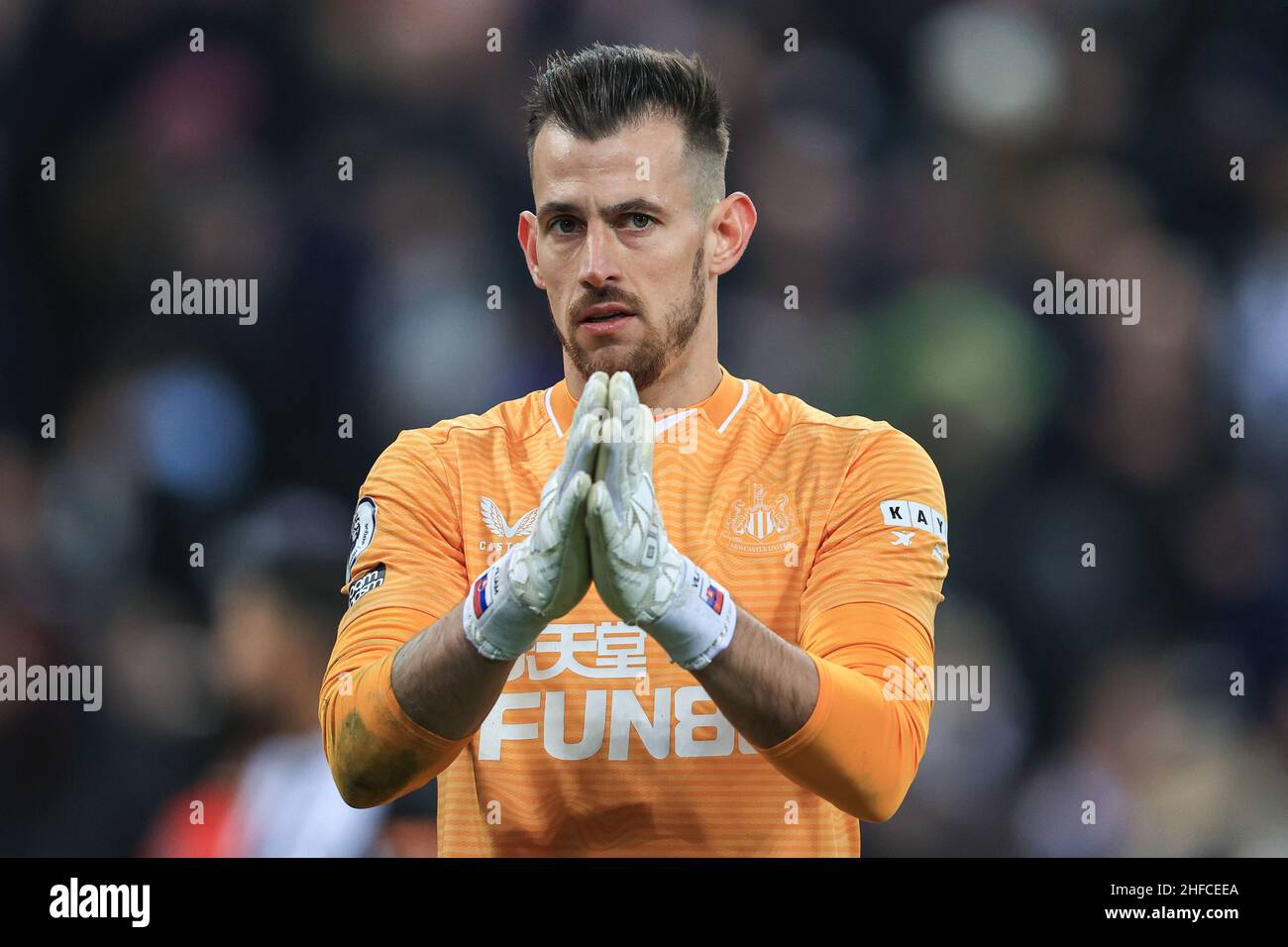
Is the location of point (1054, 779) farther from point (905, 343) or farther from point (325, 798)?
point (325, 798)

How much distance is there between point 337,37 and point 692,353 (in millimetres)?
2775

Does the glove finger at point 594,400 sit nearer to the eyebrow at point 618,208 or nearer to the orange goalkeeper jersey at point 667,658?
the orange goalkeeper jersey at point 667,658

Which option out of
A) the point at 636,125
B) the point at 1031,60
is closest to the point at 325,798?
the point at 636,125

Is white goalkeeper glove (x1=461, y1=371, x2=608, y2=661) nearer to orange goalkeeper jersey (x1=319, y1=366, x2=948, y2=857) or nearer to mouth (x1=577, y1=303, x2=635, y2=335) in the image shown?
orange goalkeeper jersey (x1=319, y1=366, x2=948, y2=857)

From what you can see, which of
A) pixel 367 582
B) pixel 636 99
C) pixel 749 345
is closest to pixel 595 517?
pixel 367 582

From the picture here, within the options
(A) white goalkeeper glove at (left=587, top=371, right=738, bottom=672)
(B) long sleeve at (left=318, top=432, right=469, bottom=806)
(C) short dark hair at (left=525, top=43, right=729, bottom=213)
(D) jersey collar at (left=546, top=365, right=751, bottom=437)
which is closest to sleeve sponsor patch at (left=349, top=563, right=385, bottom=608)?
(B) long sleeve at (left=318, top=432, right=469, bottom=806)

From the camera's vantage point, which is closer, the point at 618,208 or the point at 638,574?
the point at 638,574

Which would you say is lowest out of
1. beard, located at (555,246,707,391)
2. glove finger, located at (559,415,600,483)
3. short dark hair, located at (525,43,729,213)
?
glove finger, located at (559,415,600,483)

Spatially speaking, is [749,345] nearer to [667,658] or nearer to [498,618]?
[667,658]

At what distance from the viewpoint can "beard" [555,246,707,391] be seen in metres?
3.14

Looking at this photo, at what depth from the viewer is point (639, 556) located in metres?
2.36

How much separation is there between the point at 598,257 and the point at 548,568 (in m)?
0.96

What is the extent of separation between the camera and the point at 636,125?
10.5 feet

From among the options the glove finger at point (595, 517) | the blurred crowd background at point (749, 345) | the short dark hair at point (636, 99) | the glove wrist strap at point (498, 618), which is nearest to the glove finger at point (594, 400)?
the glove finger at point (595, 517)
